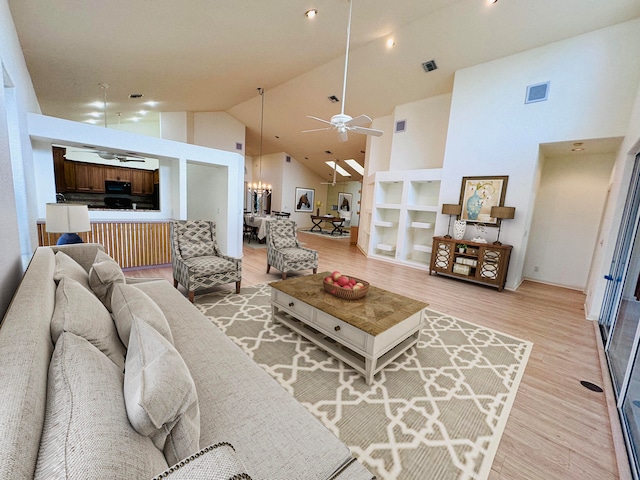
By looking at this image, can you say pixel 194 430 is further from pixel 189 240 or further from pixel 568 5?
pixel 568 5

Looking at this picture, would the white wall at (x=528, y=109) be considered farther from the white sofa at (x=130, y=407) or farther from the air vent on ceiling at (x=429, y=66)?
the white sofa at (x=130, y=407)

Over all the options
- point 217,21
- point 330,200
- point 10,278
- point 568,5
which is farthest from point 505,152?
point 330,200

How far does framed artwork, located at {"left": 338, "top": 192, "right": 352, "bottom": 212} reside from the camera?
525 inches

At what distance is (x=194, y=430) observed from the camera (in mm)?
812

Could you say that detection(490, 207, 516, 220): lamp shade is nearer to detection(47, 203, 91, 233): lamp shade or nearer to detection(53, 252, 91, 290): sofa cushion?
detection(53, 252, 91, 290): sofa cushion

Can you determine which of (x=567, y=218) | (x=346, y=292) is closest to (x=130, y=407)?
(x=346, y=292)

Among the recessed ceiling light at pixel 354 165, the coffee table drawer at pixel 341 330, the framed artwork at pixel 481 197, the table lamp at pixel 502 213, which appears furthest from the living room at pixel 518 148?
the recessed ceiling light at pixel 354 165

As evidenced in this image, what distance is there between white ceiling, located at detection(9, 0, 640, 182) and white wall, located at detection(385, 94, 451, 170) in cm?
25

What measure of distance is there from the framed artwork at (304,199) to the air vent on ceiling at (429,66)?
747cm

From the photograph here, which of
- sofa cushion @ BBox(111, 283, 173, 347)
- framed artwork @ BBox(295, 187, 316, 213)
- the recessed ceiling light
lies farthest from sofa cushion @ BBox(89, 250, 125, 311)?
framed artwork @ BBox(295, 187, 316, 213)

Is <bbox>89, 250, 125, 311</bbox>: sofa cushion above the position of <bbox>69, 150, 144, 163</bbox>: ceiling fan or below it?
below

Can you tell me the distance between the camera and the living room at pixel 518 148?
10.6 ft

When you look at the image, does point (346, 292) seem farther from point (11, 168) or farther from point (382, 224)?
point (382, 224)

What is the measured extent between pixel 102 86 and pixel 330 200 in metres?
9.94
